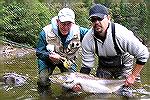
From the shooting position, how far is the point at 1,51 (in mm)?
16688

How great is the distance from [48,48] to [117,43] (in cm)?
151

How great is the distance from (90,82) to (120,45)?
0.80m

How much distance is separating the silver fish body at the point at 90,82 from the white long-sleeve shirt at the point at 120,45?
1.14ft

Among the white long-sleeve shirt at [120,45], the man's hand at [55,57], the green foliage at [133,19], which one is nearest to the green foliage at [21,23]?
the green foliage at [133,19]

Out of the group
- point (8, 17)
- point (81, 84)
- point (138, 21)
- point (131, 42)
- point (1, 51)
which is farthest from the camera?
point (138, 21)

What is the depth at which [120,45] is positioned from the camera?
6098 mm

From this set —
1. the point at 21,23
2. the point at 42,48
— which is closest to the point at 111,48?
the point at 42,48

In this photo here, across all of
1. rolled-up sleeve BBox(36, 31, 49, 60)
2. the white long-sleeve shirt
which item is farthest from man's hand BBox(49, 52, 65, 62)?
the white long-sleeve shirt

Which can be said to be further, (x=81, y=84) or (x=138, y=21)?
(x=138, y=21)

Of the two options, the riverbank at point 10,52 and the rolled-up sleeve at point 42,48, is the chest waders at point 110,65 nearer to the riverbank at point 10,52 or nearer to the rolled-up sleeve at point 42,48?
the rolled-up sleeve at point 42,48

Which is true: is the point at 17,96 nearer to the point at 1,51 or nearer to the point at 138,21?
the point at 1,51

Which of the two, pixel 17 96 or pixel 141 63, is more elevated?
pixel 141 63

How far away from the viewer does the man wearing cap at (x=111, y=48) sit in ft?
19.5

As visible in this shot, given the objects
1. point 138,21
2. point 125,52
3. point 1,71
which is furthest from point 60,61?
point 138,21
